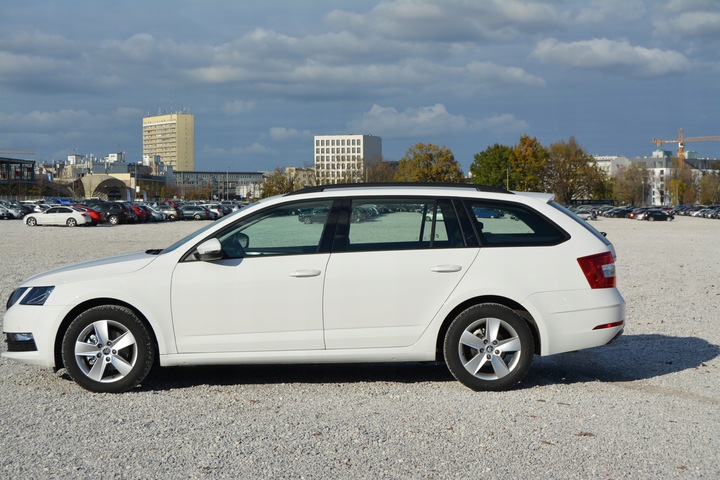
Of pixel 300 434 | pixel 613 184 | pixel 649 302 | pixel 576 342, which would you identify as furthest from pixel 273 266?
pixel 613 184

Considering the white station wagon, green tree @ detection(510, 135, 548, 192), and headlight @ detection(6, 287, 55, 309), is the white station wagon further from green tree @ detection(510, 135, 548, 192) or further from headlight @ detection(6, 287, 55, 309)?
green tree @ detection(510, 135, 548, 192)

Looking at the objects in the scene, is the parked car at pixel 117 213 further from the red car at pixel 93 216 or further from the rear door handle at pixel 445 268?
the rear door handle at pixel 445 268

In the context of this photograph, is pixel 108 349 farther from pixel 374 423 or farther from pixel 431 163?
pixel 431 163

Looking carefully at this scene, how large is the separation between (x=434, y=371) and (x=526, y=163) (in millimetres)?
124888

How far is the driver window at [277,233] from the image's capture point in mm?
7227

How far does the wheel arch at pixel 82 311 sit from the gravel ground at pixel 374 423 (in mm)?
371

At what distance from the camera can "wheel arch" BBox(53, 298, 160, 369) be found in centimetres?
713

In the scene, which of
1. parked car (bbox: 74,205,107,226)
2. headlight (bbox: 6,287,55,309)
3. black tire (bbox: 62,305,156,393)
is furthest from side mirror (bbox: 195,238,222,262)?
parked car (bbox: 74,205,107,226)

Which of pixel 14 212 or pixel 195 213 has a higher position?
pixel 14 212

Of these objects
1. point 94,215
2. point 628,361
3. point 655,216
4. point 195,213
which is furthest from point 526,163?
point 628,361

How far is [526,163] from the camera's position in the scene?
427ft

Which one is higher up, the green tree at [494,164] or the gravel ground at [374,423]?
the green tree at [494,164]

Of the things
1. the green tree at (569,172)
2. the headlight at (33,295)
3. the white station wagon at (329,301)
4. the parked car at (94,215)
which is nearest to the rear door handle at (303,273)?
the white station wagon at (329,301)

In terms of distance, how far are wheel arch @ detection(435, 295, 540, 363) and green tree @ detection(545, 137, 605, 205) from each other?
128m
